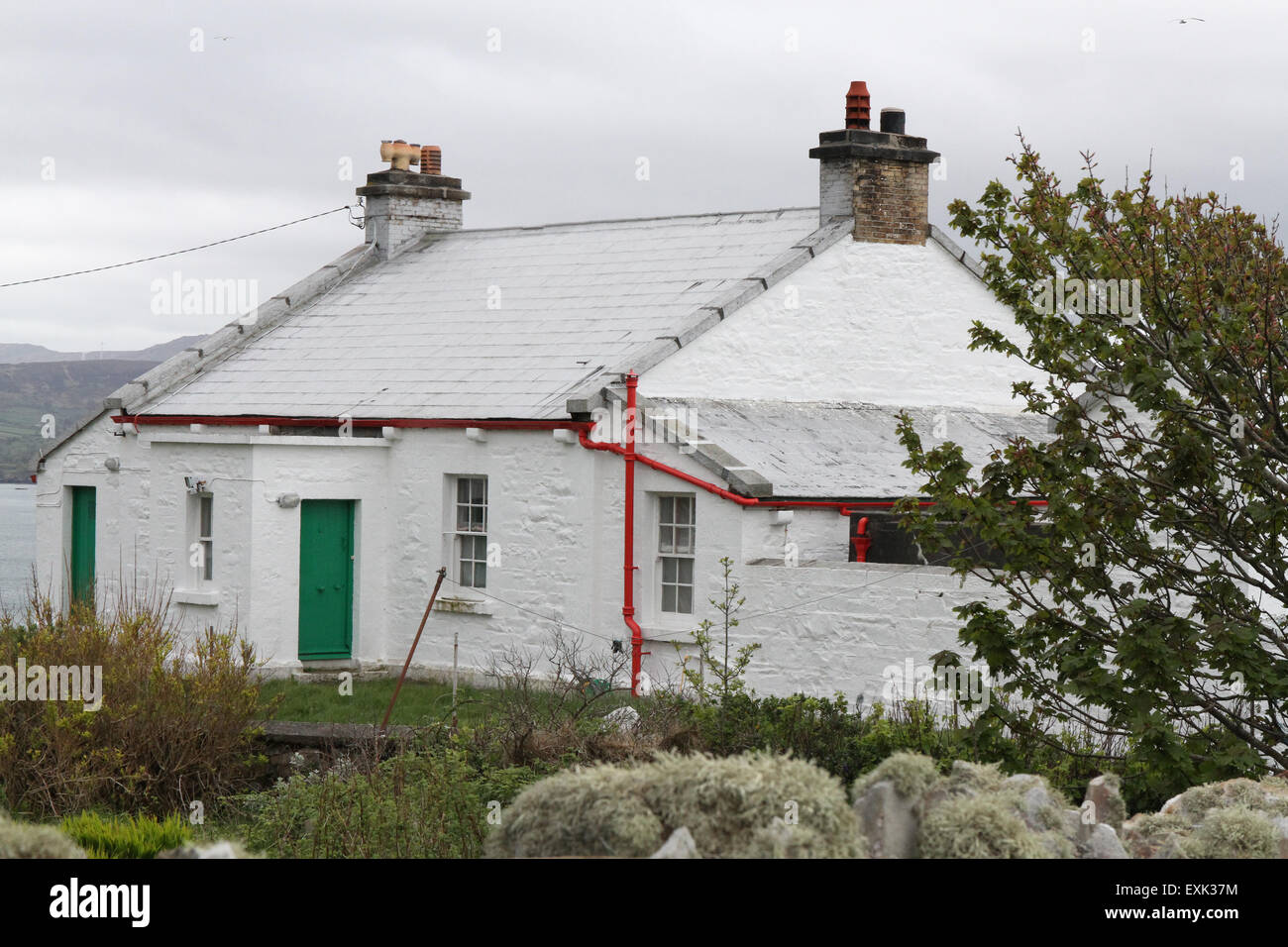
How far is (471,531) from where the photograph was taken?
63.0 feet

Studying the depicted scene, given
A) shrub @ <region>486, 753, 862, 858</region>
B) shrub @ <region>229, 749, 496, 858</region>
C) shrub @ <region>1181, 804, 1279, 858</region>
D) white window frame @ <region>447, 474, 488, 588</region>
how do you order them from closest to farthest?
shrub @ <region>486, 753, 862, 858</region>, shrub @ <region>1181, 804, 1279, 858</region>, shrub @ <region>229, 749, 496, 858</region>, white window frame @ <region>447, 474, 488, 588</region>

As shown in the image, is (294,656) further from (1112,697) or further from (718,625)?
(1112,697)

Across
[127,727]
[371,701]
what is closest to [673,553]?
[371,701]

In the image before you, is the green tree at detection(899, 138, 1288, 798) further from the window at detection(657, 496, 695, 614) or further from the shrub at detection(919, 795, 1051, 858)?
the window at detection(657, 496, 695, 614)

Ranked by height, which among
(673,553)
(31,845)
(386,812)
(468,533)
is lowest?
(386,812)

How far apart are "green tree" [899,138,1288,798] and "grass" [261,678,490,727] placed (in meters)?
5.85

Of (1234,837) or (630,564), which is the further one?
(630,564)

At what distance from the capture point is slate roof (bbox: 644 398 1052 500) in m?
17.2

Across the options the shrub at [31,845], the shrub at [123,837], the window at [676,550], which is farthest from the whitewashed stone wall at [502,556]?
the shrub at [31,845]

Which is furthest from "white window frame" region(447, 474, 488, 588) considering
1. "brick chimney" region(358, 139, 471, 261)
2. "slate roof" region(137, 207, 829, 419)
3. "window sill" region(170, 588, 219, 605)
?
"brick chimney" region(358, 139, 471, 261)

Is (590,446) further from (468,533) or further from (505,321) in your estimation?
(505,321)

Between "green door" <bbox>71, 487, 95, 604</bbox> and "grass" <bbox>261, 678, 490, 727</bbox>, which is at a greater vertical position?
"green door" <bbox>71, 487, 95, 604</bbox>

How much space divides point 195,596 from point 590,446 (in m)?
5.77

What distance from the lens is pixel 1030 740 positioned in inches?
387
